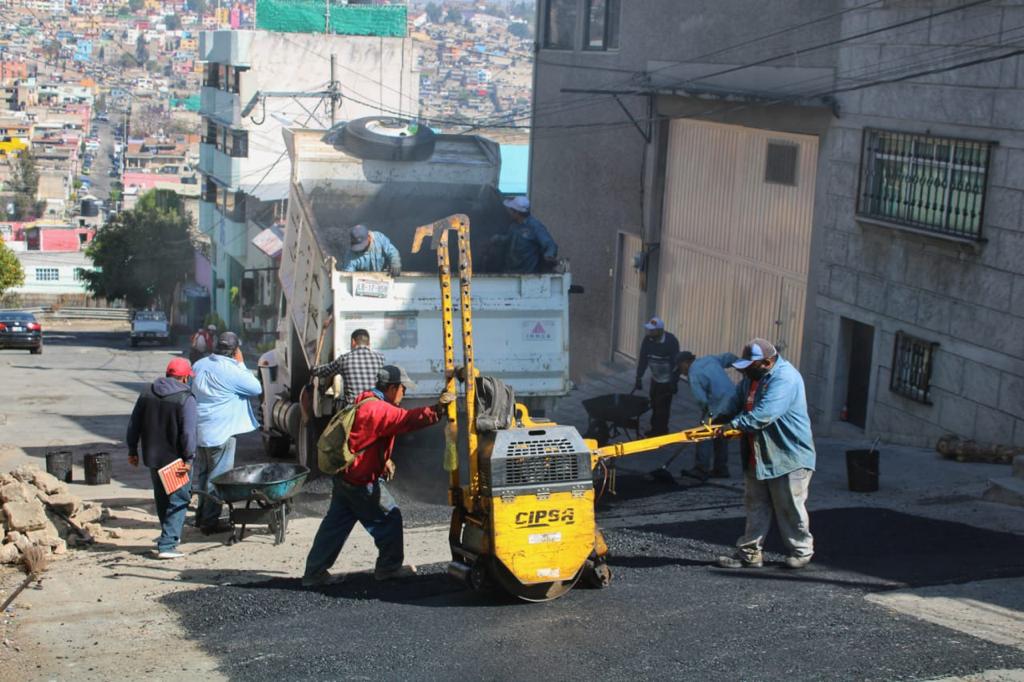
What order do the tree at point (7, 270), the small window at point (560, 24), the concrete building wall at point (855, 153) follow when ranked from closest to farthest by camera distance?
the concrete building wall at point (855, 153) → the small window at point (560, 24) → the tree at point (7, 270)

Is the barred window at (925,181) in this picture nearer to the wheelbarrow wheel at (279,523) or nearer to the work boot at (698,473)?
→ the work boot at (698,473)

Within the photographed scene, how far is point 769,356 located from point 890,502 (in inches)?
129

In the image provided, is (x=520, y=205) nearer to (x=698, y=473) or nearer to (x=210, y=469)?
(x=698, y=473)

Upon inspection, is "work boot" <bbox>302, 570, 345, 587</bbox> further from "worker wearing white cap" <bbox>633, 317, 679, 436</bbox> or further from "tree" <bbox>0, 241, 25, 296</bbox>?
"tree" <bbox>0, 241, 25, 296</bbox>

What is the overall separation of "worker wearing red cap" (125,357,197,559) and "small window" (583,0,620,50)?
44.9 ft

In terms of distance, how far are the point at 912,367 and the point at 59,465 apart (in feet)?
29.4

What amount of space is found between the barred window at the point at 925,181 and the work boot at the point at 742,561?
19.2 feet

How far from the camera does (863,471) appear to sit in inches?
437

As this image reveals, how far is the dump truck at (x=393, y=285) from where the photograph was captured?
448 inches

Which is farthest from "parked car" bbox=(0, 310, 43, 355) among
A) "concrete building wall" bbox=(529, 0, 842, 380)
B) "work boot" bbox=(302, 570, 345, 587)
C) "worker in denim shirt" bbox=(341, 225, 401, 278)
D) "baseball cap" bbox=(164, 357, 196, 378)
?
"work boot" bbox=(302, 570, 345, 587)

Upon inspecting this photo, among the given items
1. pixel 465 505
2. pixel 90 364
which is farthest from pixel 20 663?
pixel 90 364

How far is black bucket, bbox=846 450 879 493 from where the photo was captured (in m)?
11.1

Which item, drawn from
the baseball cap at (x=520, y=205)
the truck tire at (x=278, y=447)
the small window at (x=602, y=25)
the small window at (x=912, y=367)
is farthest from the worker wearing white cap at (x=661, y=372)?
the small window at (x=602, y=25)

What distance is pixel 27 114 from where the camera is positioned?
160875mm
